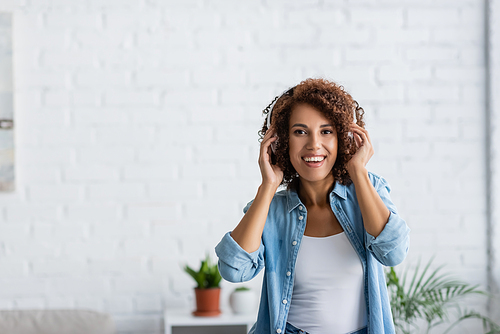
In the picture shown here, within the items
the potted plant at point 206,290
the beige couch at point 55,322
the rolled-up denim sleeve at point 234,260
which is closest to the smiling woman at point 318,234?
the rolled-up denim sleeve at point 234,260

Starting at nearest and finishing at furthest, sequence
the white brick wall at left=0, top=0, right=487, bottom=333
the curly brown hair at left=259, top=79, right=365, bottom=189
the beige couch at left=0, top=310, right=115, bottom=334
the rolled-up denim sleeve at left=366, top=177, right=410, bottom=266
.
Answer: the rolled-up denim sleeve at left=366, top=177, right=410, bottom=266, the curly brown hair at left=259, top=79, right=365, bottom=189, the beige couch at left=0, top=310, right=115, bottom=334, the white brick wall at left=0, top=0, right=487, bottom=333

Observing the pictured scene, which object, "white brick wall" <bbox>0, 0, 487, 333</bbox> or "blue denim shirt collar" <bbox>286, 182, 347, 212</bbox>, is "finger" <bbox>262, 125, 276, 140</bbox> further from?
"white brick wall" <bbox>0, 0, 487, 333</bbox>

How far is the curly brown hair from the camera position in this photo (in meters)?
1.24

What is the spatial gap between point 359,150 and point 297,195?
216mm

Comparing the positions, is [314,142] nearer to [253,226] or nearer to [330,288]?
[253,226]

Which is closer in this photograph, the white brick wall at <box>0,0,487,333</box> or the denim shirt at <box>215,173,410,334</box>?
the denim shirt at <box>215,173,410,334</box>

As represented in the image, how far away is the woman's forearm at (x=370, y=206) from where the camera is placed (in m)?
1.15

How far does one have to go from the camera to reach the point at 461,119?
2.39m

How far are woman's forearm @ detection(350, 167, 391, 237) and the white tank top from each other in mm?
114

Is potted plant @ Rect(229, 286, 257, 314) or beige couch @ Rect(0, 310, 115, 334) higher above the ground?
potted plant @ Rect(229, 286, 257, 314)

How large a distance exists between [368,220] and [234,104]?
4.30ft

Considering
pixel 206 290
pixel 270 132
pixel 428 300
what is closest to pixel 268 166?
pixel 270 132

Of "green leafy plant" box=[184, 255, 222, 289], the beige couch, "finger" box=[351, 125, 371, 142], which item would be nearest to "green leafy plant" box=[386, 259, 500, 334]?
"green leafy plant" box=[184, 255, 222, 289]

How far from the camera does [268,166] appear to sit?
Result: 1.29 m
